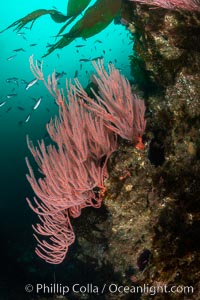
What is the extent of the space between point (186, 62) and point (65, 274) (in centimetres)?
803

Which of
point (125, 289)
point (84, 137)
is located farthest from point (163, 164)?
point (125, 289)

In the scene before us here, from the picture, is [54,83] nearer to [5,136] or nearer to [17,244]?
[17,244]

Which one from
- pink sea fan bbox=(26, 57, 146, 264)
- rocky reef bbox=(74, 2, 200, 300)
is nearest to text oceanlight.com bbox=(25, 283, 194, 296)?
rocky reef bbox=(74, 2, 200, 300)

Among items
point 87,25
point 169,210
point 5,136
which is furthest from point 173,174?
point 5,136

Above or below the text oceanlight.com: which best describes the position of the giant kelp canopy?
above

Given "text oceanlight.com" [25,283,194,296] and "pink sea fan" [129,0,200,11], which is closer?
"text oceanlight.com" [25,283,194,296]

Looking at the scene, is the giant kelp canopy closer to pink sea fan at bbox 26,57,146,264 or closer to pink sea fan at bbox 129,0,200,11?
pink sea fan at bbox 26,57,146,264

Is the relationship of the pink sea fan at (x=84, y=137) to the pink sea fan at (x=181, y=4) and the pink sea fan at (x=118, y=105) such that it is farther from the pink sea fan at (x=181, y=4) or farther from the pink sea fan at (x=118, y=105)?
the pink sea fan at (x=181, y=4)

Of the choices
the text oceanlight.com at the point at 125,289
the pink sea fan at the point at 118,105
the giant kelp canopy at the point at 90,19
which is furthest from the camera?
the giant kelp canopy at the point at 90,19

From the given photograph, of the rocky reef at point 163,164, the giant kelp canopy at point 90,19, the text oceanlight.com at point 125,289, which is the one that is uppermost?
the giant kelp canopy at point 90,19

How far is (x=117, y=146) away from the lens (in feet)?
12.8

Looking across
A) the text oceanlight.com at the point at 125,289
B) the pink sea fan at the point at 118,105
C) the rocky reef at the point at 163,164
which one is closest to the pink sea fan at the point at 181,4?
the rocky reef at the point at 163,164

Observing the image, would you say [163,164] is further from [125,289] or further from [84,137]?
[125,289]

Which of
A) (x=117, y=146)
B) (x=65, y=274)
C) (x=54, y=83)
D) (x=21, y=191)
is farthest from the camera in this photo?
(x=21, y=191)
